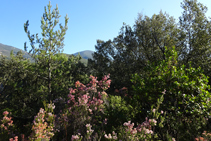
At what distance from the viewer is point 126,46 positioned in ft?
52.4

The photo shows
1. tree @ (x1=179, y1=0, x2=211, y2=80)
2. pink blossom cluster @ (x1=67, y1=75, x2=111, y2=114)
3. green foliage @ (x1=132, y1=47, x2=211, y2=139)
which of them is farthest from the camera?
tree @ (x1=179, y1=0, x2=211, y2=80)

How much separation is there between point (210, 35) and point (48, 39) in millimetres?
13095

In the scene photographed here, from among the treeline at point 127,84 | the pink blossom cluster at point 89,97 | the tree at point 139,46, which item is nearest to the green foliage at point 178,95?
the treeline at point 127,84

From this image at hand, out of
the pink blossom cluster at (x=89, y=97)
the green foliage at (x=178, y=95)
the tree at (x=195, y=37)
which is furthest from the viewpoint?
the tree at (x=195, y=37)

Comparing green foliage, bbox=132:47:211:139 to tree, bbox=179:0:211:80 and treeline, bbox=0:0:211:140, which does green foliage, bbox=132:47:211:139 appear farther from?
tree, bbox=179:0:211:80

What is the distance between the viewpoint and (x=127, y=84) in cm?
1600

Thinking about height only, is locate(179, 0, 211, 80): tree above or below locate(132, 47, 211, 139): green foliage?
above

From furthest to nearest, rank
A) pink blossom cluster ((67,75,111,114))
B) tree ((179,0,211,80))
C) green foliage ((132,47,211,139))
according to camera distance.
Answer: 1. tree ((179,0,211,80))
2. pink blossom cluster ((67,75,111,114))
3. green foliage ((132,47,211,139))

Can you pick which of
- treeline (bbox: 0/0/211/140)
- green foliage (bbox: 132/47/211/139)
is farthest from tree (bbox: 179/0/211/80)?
green foliage (bbox: 132/47/211/139)

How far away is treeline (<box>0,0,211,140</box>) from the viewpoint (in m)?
4.77

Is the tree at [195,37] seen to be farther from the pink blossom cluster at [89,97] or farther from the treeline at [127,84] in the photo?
the pink blossom cluster at [89,97]

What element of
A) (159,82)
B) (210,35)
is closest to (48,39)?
(159,82)

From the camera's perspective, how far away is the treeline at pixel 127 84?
4.77 m

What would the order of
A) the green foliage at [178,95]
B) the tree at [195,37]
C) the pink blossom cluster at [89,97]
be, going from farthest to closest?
the tree at [195,37], the pink blossom cluster at [89,97], the green foliage at [178,95]
